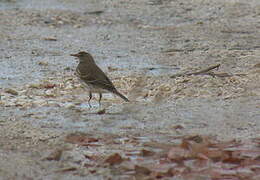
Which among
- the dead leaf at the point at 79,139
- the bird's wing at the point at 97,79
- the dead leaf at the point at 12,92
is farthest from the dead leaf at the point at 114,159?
the dead leaf at the point at 12,92

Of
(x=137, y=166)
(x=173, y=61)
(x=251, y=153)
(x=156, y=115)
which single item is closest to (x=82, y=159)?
(x=137, y=166)

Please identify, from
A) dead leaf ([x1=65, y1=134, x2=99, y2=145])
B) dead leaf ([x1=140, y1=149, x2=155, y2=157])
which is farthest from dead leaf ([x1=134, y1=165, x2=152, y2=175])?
dead leaf ([x1=65, y1=134, x2=99, y2=145])

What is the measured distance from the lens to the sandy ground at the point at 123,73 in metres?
8.78

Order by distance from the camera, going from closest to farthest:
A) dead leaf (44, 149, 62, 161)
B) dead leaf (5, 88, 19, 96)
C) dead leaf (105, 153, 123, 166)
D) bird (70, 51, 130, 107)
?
dead leaf (105, 153, 123, 166), dead leaf (44, 149, 62, 161), bird (70, 51, 130, 107), dead leaf (5, 88, 19, 96)

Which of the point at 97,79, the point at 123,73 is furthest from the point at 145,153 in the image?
the point at 123,73

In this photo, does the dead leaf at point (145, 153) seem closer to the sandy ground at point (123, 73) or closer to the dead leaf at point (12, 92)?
the sandy ground at point (123, 73)

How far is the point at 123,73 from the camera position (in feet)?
41.1

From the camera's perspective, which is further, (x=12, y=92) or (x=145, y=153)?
(x=12, y=92)

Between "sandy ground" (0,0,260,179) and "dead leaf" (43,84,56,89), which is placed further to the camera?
"dead leaf" (43,84,56,89)

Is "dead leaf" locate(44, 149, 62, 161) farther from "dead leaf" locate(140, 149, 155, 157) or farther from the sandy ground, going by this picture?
"dead leaf" locate(140, 149, 155, 157)

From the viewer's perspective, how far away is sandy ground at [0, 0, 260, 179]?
8.78 meters

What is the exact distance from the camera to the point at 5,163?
780cm

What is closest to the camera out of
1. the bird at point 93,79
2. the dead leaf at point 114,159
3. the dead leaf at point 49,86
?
the dead leaf at point 114,159

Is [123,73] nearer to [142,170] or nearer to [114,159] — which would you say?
[114,159]
